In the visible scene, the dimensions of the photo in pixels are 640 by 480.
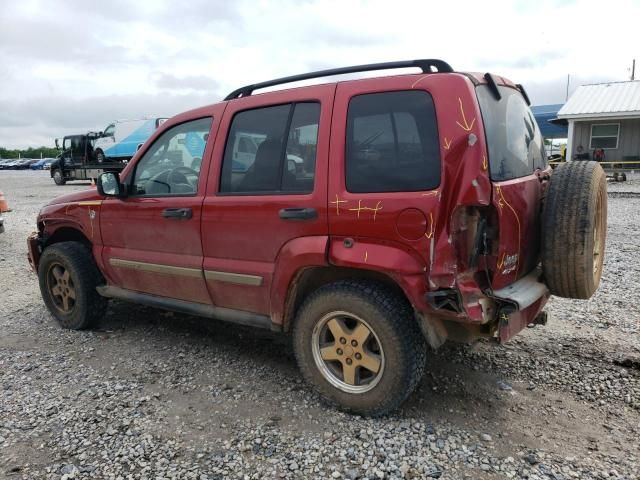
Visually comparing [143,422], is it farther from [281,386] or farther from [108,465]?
[281,386]

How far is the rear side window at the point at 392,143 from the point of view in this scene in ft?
9.07

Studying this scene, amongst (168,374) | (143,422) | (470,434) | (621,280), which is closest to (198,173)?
(168,374)

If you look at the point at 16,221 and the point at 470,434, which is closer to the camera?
the point at 470,434

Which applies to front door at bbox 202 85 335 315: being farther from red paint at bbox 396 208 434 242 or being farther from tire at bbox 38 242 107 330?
tire at bbox 38 242 107 330

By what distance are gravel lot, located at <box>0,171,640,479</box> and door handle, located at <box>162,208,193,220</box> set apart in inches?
44.5

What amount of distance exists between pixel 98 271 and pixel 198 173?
1.60m

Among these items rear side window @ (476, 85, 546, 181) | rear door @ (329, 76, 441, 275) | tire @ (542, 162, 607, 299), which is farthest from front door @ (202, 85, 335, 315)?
tire @ (542, 162, 607, 299)

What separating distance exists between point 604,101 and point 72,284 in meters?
20.8

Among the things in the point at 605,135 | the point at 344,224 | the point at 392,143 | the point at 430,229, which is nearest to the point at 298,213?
the point at 344,224

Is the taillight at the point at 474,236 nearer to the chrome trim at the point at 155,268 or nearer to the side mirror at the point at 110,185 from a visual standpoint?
the chrome trim at the point at 155,268

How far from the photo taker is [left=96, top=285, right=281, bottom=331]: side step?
11.5 ft

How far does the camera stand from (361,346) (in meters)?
3.03

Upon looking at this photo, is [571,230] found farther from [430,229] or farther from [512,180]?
[430,229]

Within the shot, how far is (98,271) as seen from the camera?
4.59 meters
